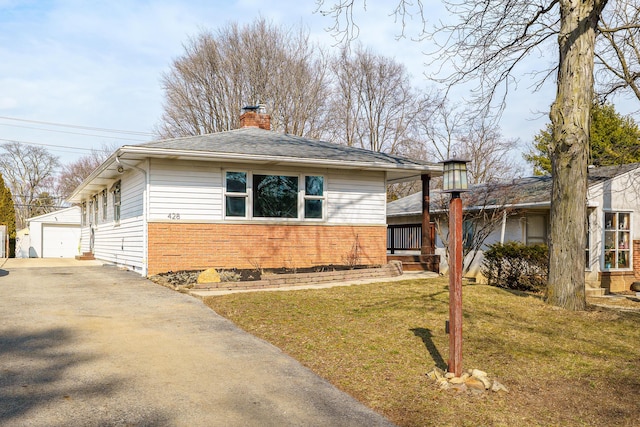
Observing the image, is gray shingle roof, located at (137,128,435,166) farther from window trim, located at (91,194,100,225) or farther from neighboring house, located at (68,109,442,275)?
window trim, located at (91,194,100,225)

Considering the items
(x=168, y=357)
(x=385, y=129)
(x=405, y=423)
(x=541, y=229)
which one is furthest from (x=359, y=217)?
(x=385, y=129)

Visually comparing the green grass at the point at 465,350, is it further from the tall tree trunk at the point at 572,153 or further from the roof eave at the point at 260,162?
the roof eave at the point at 260,162

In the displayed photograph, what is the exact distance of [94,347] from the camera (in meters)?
6.35

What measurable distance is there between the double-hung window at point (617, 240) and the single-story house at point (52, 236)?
28536 millimetres

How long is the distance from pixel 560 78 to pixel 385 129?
27.0 metres

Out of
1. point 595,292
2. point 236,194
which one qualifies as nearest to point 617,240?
point 595,292

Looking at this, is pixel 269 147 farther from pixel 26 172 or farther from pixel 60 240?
pixel 26 172

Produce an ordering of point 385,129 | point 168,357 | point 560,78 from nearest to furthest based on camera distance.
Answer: point 168,357 < point 560,78 < point 385,129

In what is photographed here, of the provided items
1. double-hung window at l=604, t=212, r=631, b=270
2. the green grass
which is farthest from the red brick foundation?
double-hung window at l=604, t=212, r=631, b=270

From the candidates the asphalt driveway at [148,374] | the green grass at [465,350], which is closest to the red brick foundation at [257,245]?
the green grass at [465,350]

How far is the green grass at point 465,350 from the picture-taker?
4.79 m

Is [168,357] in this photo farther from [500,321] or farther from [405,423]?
[500,321]

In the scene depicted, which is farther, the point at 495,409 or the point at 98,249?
the point at 98,249

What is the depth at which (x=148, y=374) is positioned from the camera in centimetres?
539
